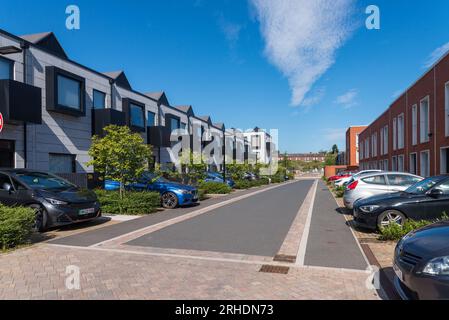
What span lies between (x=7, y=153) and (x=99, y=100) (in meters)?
6.57

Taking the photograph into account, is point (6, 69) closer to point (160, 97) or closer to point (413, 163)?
point (160, 97)

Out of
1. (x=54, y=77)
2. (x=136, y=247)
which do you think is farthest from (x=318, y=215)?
(x=54, y=77)

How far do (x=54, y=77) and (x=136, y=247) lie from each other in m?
10.6

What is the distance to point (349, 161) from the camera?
188ft

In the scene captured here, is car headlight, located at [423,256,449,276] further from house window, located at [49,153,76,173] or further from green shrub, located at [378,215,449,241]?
house window, located at [49,153,76,173]

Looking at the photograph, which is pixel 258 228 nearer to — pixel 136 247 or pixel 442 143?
pixel 136 247

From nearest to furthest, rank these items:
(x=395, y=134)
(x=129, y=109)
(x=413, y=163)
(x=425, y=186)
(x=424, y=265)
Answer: (x=424, y=265) < (x=425, y=186) < (x=129, y=109) < (x=413, y=163) < (x=395, y=134)

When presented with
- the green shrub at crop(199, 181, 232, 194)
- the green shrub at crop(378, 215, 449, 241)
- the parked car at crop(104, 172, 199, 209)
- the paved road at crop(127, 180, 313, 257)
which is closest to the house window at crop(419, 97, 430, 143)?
the green shrub at crop(199, 181, 232, 194)

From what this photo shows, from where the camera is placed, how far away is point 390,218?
720cm

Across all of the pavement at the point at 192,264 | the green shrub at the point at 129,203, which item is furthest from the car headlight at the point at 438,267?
the green shrub at the point at 129,203

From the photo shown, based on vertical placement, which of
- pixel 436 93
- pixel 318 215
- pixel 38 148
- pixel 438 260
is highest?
pixel 436 93

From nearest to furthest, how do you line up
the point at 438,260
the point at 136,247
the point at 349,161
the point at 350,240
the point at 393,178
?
the point at 438,260
the point at 136,247
the point at 350,240
the point at 393,178
the point at 349,161

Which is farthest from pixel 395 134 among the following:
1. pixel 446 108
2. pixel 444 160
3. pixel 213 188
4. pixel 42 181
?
pixel 42 181

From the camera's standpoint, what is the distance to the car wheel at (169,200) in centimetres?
1256
